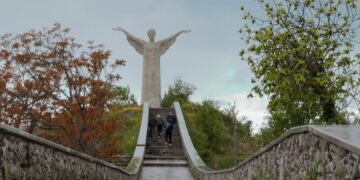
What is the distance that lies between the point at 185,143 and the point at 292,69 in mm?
7933

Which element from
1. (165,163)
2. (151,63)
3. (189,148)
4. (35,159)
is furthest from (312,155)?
(151,63)

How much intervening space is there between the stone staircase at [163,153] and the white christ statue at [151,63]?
1272cm

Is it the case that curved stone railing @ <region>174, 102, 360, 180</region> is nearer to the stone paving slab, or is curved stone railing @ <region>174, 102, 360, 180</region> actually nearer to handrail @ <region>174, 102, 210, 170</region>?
handrail @ <region>174, 102, 210, 170</region>

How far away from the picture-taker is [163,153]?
78.8 ft

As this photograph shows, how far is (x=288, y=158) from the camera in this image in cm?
699

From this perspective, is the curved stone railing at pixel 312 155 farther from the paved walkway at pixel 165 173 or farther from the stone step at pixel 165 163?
the stone step at pixel 165 163

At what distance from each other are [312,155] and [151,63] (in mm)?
35118

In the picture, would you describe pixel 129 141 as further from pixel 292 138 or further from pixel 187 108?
pixel 292 138

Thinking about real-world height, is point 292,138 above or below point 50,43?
below

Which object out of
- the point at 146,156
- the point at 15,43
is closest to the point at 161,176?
the point at 146,156

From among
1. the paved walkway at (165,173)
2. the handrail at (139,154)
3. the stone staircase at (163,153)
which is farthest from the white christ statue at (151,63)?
the paved walkway at (165,173)

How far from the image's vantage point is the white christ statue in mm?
40688

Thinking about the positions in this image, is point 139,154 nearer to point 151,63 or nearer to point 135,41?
point 151,63

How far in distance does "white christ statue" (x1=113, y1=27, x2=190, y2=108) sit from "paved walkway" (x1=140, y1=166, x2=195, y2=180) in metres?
19.6
